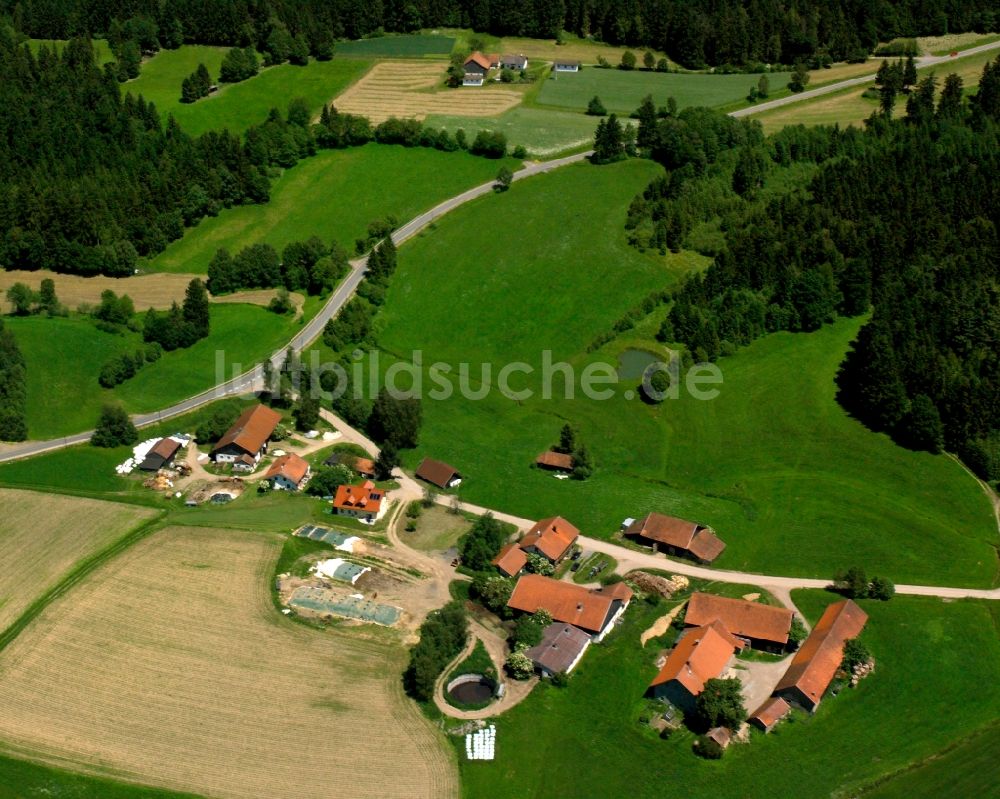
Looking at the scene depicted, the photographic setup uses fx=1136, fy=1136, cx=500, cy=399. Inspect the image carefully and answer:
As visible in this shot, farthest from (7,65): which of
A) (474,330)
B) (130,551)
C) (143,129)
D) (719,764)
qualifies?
(719,764)

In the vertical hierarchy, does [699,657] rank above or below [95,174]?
below

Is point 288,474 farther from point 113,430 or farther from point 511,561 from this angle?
point 511,561

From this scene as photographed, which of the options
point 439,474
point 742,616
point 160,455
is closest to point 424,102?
point 160,455

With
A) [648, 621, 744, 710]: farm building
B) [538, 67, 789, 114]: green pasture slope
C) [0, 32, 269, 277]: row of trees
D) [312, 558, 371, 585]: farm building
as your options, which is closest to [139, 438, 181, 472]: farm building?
[312, 558, 371, 585]: farm building

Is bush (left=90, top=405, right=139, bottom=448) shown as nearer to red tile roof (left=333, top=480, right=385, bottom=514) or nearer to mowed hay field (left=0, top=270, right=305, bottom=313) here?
red tile roof (left=333, top=480, right=385, bottom=514)

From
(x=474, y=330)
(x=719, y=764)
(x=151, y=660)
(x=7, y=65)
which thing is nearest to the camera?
(x=719, y=764)

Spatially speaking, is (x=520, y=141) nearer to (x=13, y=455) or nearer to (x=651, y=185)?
(x=651, y=185)

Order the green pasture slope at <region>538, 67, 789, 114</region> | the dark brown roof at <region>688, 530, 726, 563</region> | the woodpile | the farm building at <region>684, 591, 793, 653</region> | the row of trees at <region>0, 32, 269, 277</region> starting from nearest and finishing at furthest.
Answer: the farm building at <region>684, 591, 793, 653</region>
the woodpile
the dark brown roof at <region>688, 530, 726, 563</region>
the row of trees at <region>0, 32, 269, 277</region>
the green pasture slope at <region>538, 67, 789, 114</region>
